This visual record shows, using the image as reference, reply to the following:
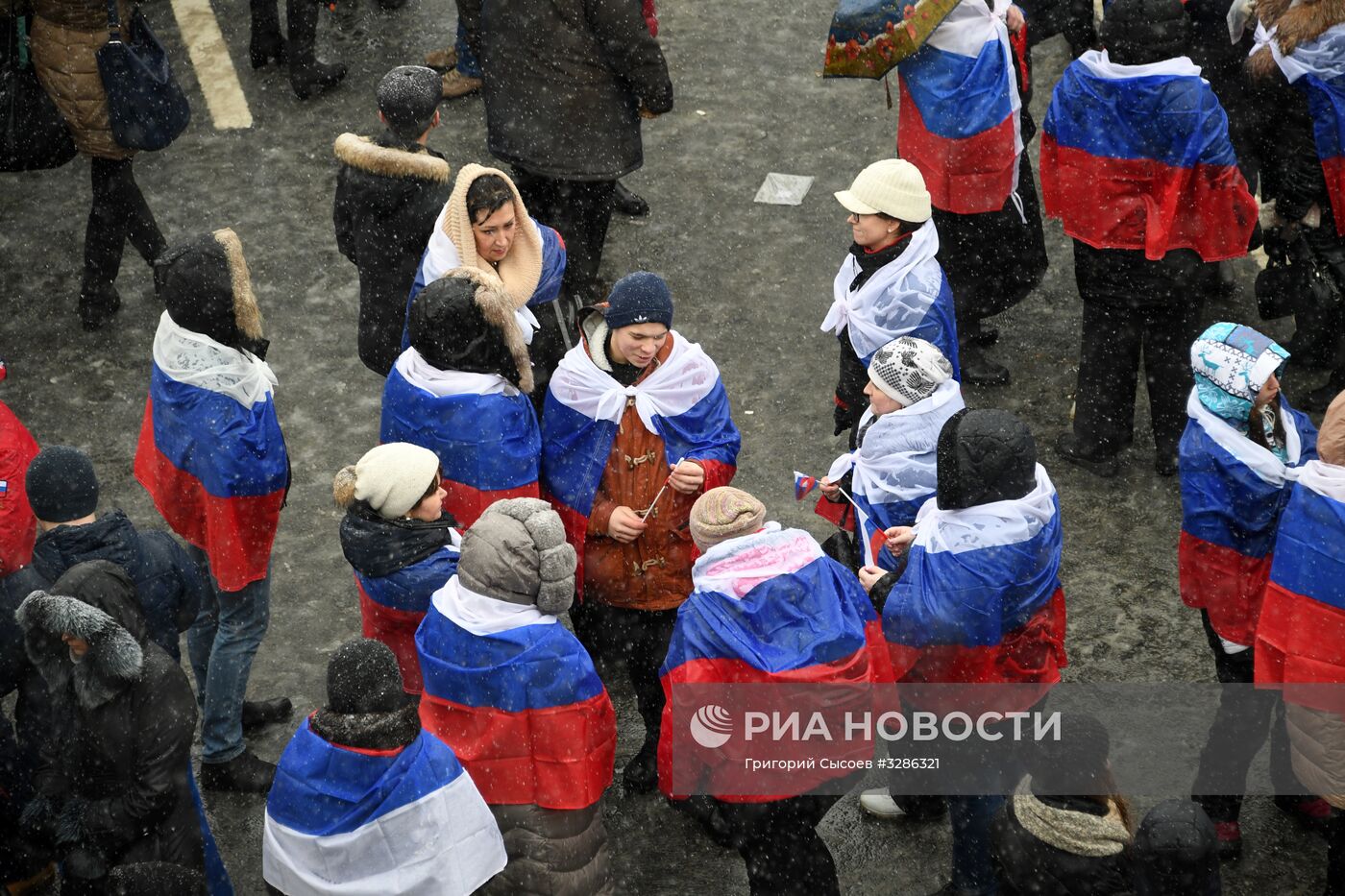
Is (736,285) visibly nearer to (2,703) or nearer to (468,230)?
(468,230)

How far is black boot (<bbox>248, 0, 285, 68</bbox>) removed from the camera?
10.0 metres

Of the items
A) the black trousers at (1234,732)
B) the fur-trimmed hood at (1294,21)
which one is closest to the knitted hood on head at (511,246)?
the black trousers at (1234,732)

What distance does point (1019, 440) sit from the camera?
467cm

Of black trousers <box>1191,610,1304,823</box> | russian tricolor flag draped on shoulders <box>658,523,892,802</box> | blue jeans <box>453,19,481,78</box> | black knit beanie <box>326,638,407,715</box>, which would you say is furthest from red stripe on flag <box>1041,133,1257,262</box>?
blue jeans <box>453,19,481,78</box>

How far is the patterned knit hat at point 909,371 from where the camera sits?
5.22 metres

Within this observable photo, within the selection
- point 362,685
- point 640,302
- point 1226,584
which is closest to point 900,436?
point 640,302

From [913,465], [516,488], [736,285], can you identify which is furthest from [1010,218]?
[516,488]

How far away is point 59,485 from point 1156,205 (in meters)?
4.56

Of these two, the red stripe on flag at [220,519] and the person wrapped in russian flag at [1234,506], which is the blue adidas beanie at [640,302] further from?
the person wrapped in russian flag at [1234,506]

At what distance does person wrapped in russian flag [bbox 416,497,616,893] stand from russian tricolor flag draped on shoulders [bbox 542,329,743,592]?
914 millimetres

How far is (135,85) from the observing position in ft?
25.3

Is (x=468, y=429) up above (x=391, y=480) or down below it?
below

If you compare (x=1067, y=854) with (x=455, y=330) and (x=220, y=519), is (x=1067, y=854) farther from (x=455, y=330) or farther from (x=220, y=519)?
(x=220, y=519)

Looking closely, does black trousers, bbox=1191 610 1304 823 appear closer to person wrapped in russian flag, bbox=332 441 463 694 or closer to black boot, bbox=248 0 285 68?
person wrapped in russian flag, bbox=332 441 463 694
